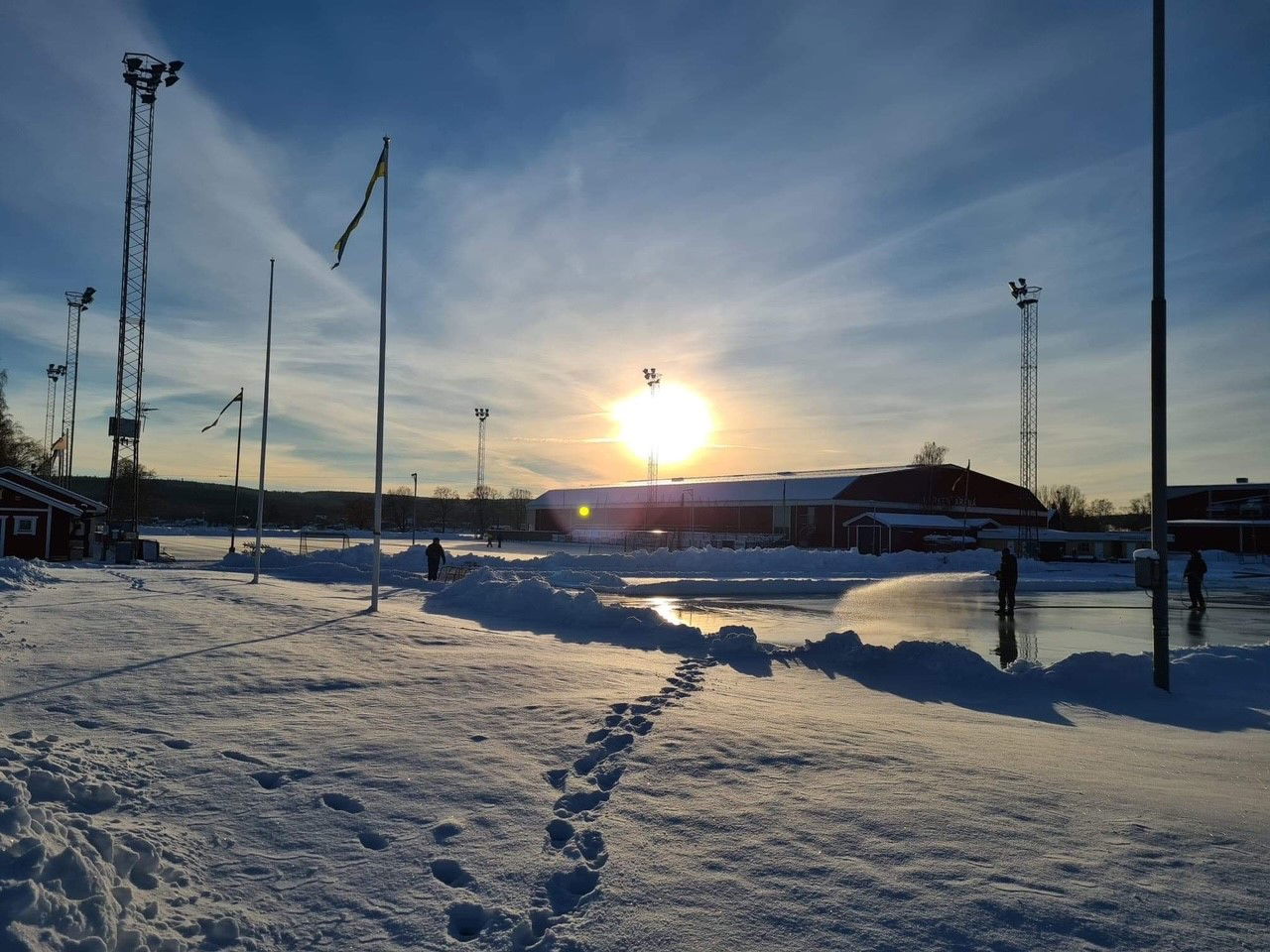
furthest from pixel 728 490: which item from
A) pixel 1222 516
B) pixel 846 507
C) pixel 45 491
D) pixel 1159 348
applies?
pixel 1159 348

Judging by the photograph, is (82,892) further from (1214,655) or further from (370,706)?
(1214,655)

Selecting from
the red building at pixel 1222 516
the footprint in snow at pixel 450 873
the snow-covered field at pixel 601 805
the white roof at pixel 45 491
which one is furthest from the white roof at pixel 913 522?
the footprint in snow at pixel 450 873

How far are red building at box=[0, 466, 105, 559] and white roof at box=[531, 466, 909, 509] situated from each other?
52.5 meters

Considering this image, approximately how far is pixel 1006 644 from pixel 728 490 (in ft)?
224

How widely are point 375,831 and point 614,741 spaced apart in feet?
8.97

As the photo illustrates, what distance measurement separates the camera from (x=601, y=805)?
237 inches

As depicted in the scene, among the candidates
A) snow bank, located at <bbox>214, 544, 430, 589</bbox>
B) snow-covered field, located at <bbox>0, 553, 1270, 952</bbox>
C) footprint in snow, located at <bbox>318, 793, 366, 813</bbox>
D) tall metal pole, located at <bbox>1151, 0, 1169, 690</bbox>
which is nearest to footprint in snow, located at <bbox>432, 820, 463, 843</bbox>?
snow-covered field, located at <bbox>0, 553, 1270, 952</bbox>

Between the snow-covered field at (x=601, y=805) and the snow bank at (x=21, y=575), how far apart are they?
32.5ft

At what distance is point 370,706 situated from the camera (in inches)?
339

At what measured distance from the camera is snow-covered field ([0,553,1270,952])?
170 inches

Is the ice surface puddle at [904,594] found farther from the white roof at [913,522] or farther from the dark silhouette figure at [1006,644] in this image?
the white roof at [913,522]

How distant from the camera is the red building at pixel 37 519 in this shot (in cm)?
3906

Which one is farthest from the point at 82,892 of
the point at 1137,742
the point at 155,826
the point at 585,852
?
the point at 1137,742

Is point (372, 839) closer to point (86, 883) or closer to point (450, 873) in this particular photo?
point (450, 873)
